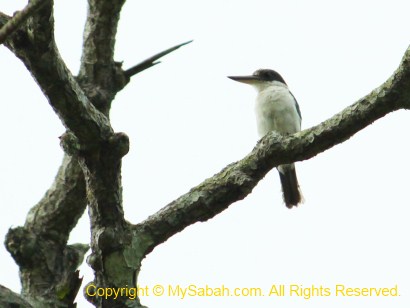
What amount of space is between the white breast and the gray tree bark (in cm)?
379

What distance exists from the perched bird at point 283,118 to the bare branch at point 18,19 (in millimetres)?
5368

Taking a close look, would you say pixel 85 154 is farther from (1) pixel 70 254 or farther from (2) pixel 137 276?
(1) pixel 70 254

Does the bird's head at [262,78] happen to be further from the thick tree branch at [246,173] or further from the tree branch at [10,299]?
the tree branch at [10,299]

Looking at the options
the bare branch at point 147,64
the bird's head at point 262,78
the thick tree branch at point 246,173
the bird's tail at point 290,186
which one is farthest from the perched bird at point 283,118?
the thick tree branch at point 246,173

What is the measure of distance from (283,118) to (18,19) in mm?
5555

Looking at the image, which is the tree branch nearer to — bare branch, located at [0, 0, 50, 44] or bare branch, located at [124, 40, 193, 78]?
bare branch, located at [0, 0, 50, 44]

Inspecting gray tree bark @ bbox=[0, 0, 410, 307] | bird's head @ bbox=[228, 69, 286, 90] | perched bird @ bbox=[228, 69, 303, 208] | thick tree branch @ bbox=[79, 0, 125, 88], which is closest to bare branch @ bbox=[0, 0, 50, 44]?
gray tree bark @ bbox=[0, 0, 410, 307]

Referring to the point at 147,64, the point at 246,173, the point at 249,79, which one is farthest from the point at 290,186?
the point at 246,173

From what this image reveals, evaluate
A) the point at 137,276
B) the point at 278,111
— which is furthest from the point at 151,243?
the point at 278,111

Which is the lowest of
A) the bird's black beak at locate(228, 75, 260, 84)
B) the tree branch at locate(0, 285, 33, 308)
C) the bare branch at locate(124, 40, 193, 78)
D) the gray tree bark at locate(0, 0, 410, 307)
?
the tree branch at locate(0, 285, 33, 308)

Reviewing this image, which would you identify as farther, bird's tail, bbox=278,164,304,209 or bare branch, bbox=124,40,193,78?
bird's tail, bbox=278,164,304,209

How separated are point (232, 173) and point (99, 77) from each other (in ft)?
4.28

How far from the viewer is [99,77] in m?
4.57

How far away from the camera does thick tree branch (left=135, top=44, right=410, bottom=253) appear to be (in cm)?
356
